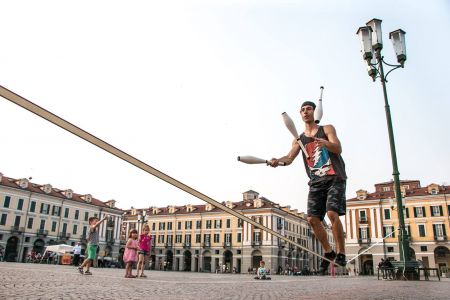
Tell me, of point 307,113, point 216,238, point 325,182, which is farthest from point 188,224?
point 325,182

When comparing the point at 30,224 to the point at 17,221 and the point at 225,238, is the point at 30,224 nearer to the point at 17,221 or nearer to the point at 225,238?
the point at 17,221

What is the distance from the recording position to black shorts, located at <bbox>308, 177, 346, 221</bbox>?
4.18 m

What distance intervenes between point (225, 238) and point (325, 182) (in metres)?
63.0

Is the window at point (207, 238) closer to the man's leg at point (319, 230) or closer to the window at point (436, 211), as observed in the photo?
the window at point (436, 211)

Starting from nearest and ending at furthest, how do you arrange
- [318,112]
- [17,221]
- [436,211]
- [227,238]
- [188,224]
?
1. [318,112]
2. [436,211]
3. [17,221]
4. [227,238]
5. [188,224]

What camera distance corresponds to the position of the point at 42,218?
195ft

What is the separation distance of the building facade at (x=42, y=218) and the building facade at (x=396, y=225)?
123 ft

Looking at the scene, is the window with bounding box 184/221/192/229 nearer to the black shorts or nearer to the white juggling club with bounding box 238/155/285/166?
the black shorts

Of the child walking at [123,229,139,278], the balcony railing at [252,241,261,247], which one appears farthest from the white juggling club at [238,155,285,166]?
the balcony railing at [252,241,261,247]

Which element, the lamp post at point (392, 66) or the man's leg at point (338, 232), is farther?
the lamp post at point (392, 66)

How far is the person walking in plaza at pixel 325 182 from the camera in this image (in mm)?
4195

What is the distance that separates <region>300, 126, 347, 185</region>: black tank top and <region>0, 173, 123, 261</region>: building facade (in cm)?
5710

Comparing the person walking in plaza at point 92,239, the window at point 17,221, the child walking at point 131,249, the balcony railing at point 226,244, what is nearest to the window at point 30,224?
the window at point 17,221

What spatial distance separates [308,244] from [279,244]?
15858 mm
